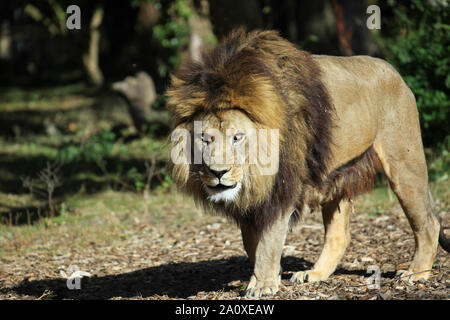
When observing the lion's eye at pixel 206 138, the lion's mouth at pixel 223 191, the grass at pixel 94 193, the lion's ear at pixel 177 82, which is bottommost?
the grass at pixel 94 193

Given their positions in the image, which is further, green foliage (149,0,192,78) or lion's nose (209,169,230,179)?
green foliage (149,0,192,78)

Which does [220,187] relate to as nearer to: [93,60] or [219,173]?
[219,173]

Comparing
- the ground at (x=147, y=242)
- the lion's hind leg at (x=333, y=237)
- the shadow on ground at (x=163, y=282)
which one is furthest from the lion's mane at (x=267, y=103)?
the shadow on ground at (x=163, y=282)

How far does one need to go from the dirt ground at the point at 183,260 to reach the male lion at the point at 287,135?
0.42 meters

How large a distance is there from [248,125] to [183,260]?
8.12 ft

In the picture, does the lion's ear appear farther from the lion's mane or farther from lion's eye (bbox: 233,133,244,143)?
lion's eye (bbox: 233,133,244,143)

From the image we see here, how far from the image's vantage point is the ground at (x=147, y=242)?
4.93 meters

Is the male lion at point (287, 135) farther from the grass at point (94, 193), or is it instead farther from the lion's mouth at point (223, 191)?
the grass at point (94, 193)

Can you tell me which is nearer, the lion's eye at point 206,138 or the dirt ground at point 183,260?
the lion's eye at point 206,138

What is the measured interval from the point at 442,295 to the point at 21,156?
8.70 meters

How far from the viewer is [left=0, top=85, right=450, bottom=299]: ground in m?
4.93

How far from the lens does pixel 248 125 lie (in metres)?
3.82

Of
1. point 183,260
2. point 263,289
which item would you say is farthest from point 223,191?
point 183,260

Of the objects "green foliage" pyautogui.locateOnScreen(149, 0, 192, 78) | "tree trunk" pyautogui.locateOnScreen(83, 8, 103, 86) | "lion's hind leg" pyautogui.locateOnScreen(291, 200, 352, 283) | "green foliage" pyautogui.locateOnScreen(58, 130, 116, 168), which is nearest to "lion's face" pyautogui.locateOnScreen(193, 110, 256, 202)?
"lion's hind leg" pyautogui.locateOnScreen(291, 200, 352, 283)
